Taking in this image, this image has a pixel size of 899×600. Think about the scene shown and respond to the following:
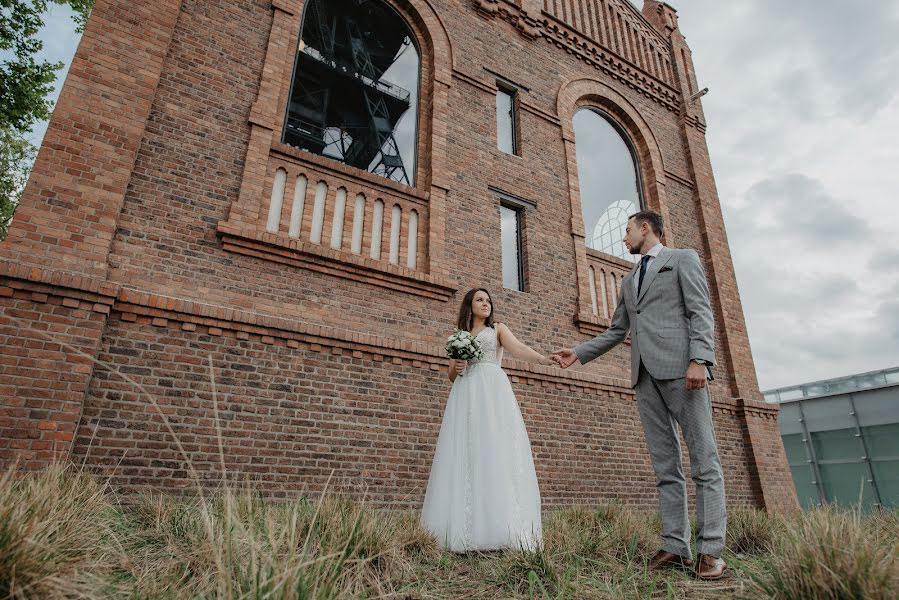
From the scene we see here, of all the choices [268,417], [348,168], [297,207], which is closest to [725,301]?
[348,168]

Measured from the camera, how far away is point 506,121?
28.1ft

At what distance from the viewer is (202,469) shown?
4.57 meters

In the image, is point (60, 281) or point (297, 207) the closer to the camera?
point (60, 281)

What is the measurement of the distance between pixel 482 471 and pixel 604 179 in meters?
7.55

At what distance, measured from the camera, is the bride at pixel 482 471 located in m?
3.56

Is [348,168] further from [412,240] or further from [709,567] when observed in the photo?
[709,567]

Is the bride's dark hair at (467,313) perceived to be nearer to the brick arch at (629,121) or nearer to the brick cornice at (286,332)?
the brick cornice at (286,332)

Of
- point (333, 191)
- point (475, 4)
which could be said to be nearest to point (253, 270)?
point (333, 191)

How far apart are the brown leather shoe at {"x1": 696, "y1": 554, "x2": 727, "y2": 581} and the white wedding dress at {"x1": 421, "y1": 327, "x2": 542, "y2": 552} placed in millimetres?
1022

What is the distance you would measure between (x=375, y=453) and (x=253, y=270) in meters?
2.43

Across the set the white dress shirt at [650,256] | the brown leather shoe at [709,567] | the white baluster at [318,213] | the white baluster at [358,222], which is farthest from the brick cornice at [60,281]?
the brown leather shoe at [709,567]

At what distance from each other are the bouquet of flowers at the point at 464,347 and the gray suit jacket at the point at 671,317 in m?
1.28

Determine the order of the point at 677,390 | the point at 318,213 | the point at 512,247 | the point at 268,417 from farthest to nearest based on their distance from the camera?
the point at 512,247 < the point at 318,213 < the point at 268,417 < the point at 677,390

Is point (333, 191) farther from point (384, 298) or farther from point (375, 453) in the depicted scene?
point (375, 453)
